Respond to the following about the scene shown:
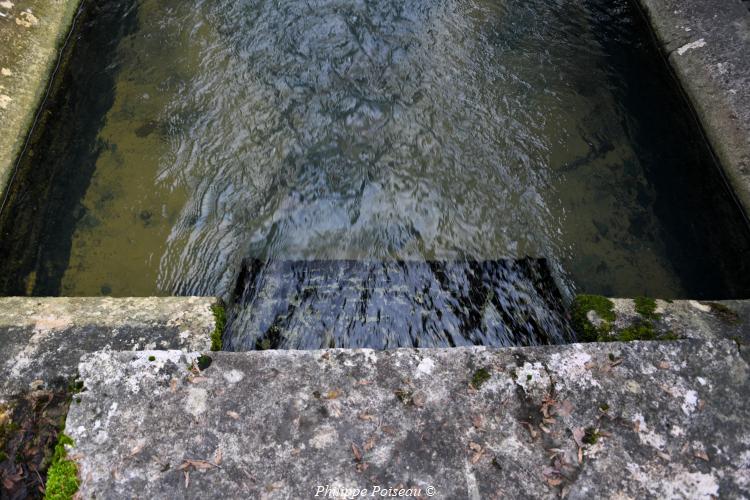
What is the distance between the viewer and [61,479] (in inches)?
100

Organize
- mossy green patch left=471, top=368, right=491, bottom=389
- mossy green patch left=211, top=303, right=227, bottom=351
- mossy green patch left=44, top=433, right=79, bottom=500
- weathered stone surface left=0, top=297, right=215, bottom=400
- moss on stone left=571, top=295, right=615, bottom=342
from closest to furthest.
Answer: mossy green patch left=44, top=433, right=79, bottom=500, mossy green patch left=471, top=368, right=491, bottom=389, weathered stone surface left=0, top=297, right=215, bottom=400, mossy green patch left=211, top=303, right=227, bottom=351, moss on stone left=571, top=295, right=615, bottom=342

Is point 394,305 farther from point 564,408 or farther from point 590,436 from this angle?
point 590,436

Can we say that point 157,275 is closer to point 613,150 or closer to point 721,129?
point 613,150

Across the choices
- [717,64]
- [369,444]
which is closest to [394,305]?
[369,444]

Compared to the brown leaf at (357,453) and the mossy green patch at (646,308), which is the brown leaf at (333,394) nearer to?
the brown leaf at (357,453)

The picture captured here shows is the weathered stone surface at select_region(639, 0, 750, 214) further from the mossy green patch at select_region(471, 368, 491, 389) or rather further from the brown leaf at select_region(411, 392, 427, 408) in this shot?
the brown leaf at select_region(411, 392, 427, 408)

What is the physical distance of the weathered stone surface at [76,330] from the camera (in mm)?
3148

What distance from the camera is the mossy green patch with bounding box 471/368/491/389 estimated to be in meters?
2.88

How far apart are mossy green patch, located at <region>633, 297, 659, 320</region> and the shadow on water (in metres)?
4.48

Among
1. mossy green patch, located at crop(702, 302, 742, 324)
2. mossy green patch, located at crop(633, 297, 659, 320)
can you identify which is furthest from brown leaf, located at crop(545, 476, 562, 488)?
mossy green patch, located at crop(702, 302, 742, 324)

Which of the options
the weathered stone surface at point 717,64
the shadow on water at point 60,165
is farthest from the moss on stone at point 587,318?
the shadow on water at point 60,165

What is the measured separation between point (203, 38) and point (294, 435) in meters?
4.94

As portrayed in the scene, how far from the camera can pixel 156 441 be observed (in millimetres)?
2664

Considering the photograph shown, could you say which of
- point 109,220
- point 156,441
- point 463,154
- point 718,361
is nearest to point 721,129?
point 463,154
